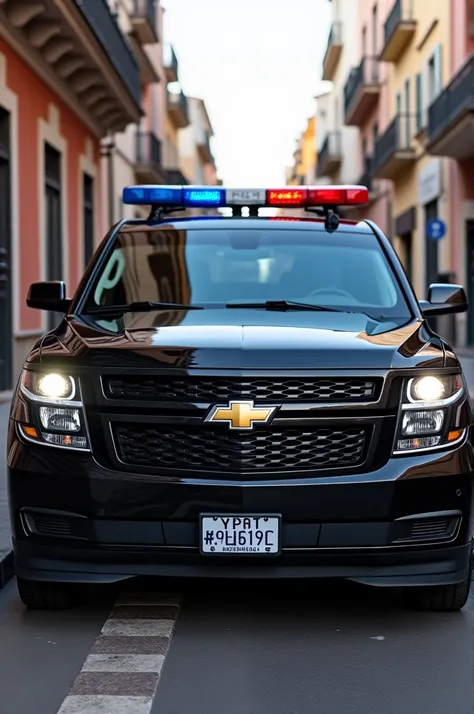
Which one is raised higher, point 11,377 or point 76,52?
point 76,52

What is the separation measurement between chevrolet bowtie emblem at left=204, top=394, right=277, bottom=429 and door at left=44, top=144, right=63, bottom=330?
1443cm

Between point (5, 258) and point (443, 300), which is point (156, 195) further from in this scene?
point (5, 258)

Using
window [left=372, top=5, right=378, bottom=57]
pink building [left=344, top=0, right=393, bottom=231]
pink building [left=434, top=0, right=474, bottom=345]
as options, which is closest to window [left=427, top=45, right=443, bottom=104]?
pink building [left=434, top=0, right=474, bottom=345]

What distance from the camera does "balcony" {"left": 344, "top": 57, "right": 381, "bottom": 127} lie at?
39750mm

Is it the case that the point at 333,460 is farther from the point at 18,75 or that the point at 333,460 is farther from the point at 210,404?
the point at 18,75

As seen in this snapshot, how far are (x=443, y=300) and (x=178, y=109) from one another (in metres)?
39.0

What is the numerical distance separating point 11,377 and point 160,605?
10.6 m

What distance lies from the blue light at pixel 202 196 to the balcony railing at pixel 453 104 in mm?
16724

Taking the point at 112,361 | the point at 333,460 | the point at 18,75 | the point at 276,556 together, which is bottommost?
the point at 276,556

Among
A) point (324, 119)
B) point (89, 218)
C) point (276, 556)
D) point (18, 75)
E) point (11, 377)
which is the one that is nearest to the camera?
point (276, 556)

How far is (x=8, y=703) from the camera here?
3.88 meters

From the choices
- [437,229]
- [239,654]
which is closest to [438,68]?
[437,229]

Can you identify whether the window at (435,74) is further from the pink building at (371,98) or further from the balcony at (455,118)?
the pink building at (371,98)

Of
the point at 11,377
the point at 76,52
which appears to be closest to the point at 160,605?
the point at 11,377
